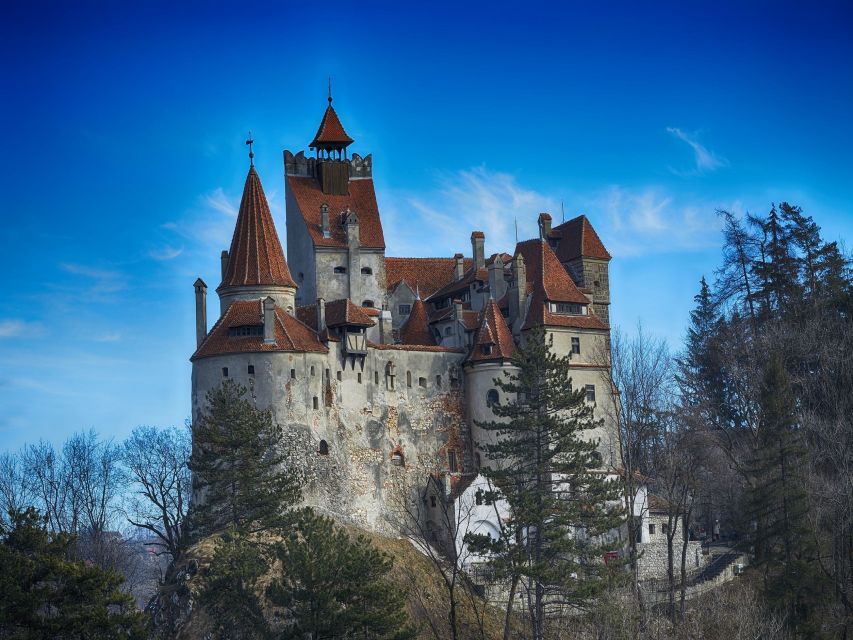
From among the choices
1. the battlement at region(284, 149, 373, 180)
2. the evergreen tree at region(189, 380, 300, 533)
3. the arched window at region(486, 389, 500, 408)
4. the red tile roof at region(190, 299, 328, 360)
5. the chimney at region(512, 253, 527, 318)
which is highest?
the battlement at region(284, 149, 373, 180)

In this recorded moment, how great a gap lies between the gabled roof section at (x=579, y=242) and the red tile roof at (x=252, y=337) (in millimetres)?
18608

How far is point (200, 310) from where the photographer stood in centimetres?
7438

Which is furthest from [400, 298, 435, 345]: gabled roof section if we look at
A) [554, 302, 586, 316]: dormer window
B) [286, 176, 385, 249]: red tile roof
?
[554, 302, 586, 316]: dormer window

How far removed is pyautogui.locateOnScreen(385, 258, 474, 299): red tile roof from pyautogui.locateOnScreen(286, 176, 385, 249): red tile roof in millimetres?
3373

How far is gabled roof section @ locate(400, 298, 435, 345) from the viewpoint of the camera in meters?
78.3

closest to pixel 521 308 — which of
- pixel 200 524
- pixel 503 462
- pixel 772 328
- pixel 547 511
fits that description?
pixel 503 462

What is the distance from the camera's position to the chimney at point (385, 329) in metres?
76.2

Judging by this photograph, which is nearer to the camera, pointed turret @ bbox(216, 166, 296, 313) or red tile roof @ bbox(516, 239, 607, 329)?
pointed turret @ bbox(216, 166, 296, 313)

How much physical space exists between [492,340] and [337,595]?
27676 millimetres

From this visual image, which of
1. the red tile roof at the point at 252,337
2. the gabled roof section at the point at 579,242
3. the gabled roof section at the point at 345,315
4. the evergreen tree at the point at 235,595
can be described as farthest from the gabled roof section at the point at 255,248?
the evergreen tree at the point at 235,595

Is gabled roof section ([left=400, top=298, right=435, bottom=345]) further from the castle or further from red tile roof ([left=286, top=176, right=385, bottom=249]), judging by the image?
red tile roof ([left=286, top=176, right=385, bottom=249])

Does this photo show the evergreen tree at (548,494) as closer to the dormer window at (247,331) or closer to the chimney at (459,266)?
the dormer window at (247,331)

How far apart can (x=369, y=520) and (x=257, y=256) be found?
50.5 feet

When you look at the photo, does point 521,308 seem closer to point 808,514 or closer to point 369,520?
point 369,520
